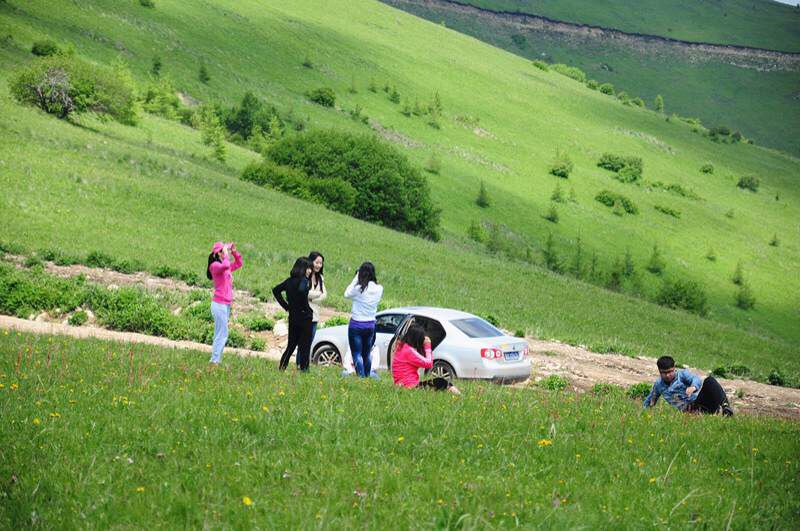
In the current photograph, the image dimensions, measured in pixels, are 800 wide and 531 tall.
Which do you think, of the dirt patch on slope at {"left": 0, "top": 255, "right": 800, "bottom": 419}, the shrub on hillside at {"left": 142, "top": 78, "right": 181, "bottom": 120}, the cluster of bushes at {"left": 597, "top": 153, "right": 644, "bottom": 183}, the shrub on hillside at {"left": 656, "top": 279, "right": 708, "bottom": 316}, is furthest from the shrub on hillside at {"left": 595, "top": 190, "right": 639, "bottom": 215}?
the dirt patch on slope at {"left": 0, "top": 255, "right": 800, "bottom": 419}

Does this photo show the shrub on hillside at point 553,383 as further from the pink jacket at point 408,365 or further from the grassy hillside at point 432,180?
the grassy hillside at point 432,180

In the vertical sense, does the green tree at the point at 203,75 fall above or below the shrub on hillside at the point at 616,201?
above

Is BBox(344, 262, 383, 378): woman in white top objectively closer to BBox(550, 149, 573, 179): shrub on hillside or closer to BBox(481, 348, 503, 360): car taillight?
BBox(481, 348, 503, 360): car taillight

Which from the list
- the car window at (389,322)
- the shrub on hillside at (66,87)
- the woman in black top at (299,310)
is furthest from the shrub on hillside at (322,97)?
the woman in black top at (299,310)

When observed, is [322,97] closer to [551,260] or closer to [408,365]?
[551,260]

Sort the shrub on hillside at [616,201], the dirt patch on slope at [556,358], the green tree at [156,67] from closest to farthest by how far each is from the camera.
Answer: the dirt patch on slope at [556,358] < the green tree at [156,67] < the shrub on hillside at [616,201]

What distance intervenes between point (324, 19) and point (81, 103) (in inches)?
3225

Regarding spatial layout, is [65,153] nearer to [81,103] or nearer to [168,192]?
[168,192]

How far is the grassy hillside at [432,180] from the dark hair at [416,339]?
2060cm

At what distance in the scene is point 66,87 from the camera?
5769cm

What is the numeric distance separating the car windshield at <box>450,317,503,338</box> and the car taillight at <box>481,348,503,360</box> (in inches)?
22.1

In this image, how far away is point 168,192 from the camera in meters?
47.1

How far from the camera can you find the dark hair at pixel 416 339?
44.8ft

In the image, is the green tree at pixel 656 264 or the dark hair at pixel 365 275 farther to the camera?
the green tree at pixel 656 264
